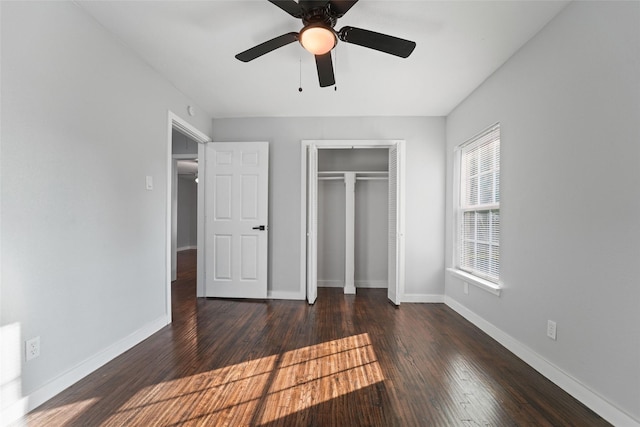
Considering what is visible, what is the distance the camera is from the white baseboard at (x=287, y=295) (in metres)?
4.14

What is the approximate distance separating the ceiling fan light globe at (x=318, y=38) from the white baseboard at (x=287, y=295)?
10.1ft

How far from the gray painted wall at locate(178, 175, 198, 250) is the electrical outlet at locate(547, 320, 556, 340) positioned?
33.9 feet

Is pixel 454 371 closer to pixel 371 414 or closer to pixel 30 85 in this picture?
pixel 371 414

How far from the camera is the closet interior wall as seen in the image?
4.86 metres

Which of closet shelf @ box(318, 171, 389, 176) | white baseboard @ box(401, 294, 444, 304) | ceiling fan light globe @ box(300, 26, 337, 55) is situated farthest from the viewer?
closet shelf @ box(318, 171, 389, 176)

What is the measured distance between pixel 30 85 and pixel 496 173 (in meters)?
3.62

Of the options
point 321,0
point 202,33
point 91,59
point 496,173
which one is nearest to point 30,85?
point 91,59

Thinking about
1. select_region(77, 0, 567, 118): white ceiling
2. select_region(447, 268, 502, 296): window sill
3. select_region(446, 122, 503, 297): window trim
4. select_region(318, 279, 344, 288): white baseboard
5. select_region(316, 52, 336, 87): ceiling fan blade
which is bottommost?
select_region(318, 279, 344, 288): white baseboard

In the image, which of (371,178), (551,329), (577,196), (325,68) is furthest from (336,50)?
(551,329)

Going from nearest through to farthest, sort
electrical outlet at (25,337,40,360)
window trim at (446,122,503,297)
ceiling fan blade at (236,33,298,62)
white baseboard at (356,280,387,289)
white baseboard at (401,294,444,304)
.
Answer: electrical outlet at (25,337,40,360) < ceiling fan blade at (236,33,298,62) < window trim at (446,122,503,297) < white baseboard at (401,294,444,304) < white baseboard at (356,280,387,289)

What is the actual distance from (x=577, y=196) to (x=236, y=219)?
11.6 ft

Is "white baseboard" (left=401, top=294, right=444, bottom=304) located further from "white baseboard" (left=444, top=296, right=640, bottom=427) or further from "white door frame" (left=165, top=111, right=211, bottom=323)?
"white door frame" (left=165, top=111, right=211, bottom=323)

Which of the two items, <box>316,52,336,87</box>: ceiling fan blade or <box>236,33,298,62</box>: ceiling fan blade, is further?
<box>316,52,336,87</box>: ceiling fan blade

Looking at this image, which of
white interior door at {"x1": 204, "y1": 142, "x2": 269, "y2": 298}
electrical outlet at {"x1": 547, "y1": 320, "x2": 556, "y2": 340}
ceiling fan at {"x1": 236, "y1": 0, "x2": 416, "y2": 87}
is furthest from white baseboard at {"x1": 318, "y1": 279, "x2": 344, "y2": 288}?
ceiling fan at {"x1": 236, "y1": 0, "x2": 416, "y2": 87}
